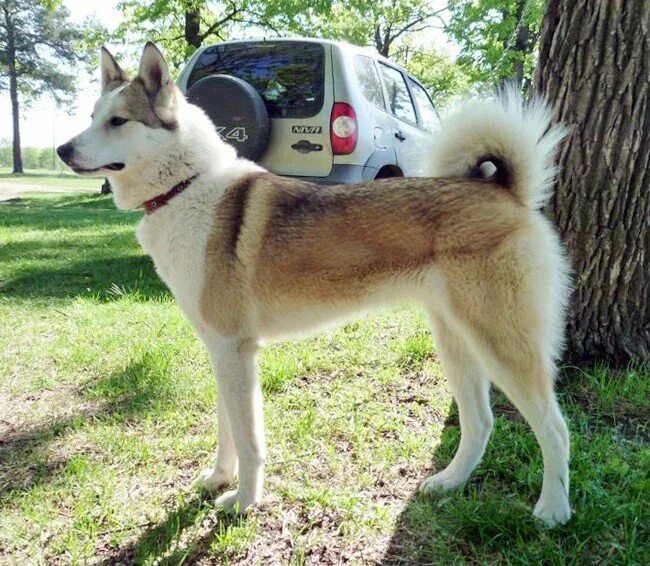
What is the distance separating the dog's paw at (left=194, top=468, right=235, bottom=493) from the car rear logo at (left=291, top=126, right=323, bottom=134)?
10.6 ft

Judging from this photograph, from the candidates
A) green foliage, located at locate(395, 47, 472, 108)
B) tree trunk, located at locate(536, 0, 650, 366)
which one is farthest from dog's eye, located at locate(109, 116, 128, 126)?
green foliage, located at locate(395, 47, 472, 108)

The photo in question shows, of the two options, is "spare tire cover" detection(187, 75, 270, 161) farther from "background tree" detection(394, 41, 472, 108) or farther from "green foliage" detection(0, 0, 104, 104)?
"green foliage" detection(0, 0, 104, 104)

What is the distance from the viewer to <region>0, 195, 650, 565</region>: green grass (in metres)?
1.91

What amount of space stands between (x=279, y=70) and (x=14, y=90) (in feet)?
119

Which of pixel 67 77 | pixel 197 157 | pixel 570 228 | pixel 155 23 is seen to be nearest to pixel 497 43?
pixel 155 23

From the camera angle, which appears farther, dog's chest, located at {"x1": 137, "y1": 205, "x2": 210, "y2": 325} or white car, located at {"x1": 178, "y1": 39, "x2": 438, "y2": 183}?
white car, located at {"x1": 178, "y1": 39, "x2": 438, "y2": 183}

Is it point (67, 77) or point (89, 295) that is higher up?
point (67, 77)

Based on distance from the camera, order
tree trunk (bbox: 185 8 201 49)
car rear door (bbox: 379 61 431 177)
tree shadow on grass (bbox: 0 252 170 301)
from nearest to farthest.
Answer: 1. tree shadow on grass (bbox: 0 252 170 301)
2. car rear door (bbox: 379 61 431 177)
3. tree trunk (bbox: 185 8 201 49)

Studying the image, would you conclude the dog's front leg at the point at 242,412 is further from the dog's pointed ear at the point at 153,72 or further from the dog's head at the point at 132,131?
the dog's pointed ear at the point at 153,72

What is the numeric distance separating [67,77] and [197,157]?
39.5 metres

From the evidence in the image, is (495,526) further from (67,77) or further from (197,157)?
(67,77)

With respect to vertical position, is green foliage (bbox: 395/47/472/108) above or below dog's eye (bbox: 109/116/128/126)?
above

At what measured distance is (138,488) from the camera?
7.41ft

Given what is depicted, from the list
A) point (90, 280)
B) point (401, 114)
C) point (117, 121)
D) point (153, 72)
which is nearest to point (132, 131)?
point (117, 121)
